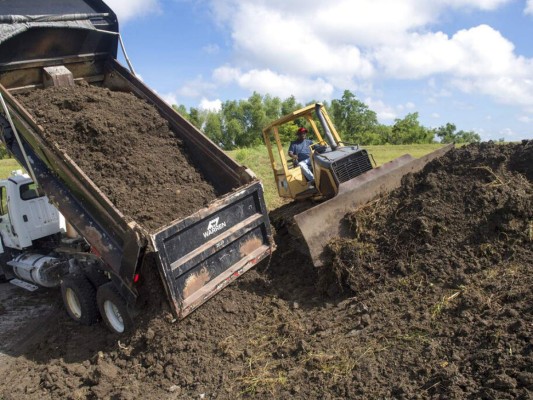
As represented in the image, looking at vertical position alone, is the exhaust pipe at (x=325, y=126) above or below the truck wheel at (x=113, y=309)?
above

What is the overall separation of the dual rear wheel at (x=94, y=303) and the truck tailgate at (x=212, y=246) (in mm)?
777

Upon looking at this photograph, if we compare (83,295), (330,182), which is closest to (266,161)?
(330,182)

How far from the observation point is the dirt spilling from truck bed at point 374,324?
13.0ft

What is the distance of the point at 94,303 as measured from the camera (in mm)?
6105

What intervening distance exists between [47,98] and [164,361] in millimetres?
3816

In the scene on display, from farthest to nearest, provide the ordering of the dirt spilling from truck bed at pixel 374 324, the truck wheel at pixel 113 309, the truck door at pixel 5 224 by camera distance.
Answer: the truck door at pixel 5 224, the truck wheel at pixel 113 309, the dirt spilling from truck bed at pixel 374 324

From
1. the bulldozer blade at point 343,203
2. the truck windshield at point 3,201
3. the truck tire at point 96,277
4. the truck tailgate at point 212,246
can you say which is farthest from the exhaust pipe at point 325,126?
the truck windshield at point 3,201

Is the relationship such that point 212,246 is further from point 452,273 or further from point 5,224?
point 5,224

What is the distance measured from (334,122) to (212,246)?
5324cm

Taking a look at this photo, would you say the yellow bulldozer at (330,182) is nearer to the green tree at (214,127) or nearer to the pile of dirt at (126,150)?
the pile of dirt at (126,150)

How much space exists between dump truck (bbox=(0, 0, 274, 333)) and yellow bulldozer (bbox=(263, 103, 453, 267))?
2.15 ft

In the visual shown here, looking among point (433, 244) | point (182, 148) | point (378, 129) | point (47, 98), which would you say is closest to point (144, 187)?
point (182, 148)

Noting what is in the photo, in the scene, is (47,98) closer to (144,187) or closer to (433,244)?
(144,187)

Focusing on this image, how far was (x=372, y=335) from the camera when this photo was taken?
15.1 feet
